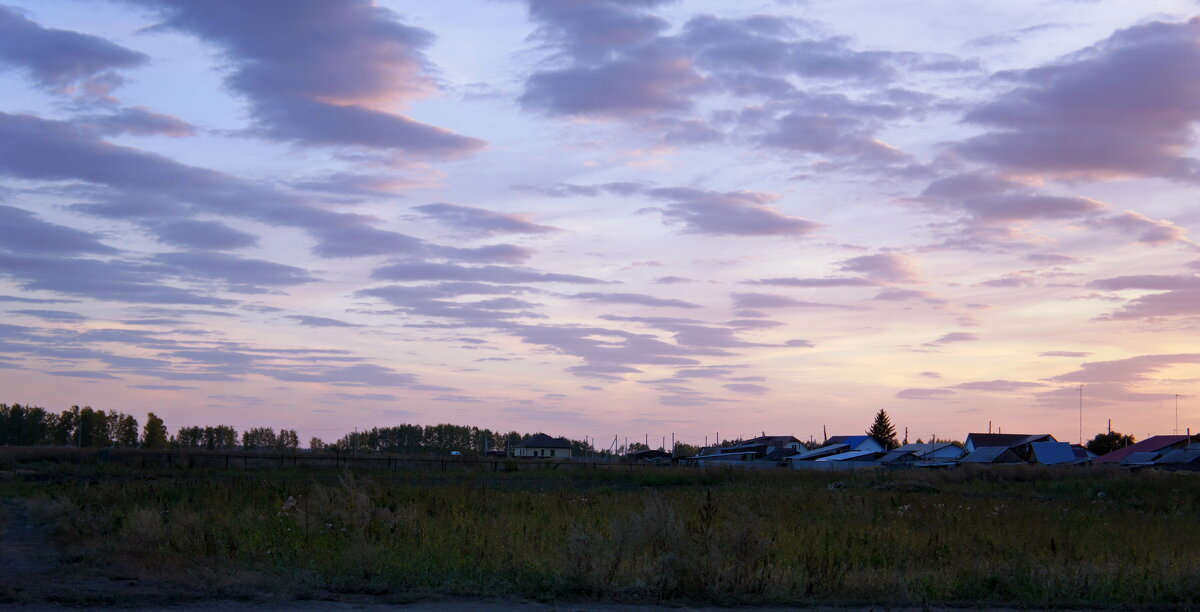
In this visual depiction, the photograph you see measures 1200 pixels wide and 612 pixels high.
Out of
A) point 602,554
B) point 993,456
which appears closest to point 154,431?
point 993,456

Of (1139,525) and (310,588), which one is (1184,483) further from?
A: (310,588)

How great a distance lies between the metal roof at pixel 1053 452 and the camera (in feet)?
283

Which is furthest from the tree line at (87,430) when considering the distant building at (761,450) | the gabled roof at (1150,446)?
the gabled roof at (1150,446)

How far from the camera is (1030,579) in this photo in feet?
39.3

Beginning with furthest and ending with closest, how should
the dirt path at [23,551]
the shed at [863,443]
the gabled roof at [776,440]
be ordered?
the gabled roof at [776,440], the shed at [863,443], the dirt path at [23,551]

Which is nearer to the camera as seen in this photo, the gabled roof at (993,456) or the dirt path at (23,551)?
the dirt path at (23,551)

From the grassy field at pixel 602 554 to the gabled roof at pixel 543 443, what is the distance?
363 ft

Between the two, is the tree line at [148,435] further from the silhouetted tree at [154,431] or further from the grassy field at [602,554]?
the grassy field at [602,554]

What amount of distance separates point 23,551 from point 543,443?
389 feet

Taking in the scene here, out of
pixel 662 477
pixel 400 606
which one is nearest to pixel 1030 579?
pixel 400 606

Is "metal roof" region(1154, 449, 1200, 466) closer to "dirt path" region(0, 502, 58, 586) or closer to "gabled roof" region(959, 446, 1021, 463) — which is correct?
"gabled roof" region(959, 446, 1021, 463)

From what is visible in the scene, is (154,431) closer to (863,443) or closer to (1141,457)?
(863,443)

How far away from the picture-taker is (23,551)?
609 inches

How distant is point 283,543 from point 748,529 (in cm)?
727
